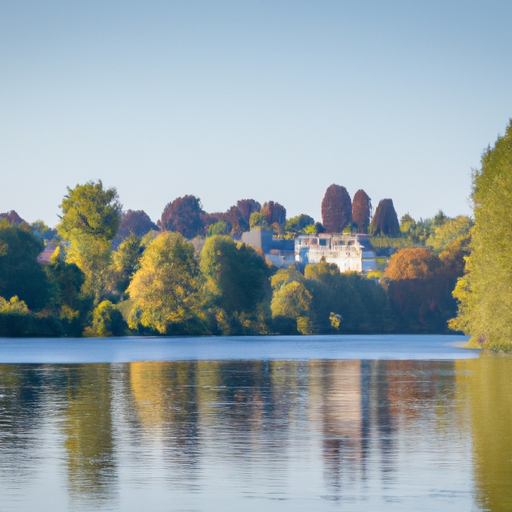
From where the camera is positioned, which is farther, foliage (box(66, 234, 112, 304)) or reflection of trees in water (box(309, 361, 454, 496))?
foliage (box(66, 234, 112, 304))

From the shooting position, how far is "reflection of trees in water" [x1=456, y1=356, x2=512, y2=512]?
12883 millimetres

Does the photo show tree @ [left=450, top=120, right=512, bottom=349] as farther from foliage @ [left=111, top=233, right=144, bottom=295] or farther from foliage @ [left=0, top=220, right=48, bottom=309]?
foliage @ [left=111, top=233, right=144, bottom=295]

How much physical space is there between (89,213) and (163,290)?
20.9 m

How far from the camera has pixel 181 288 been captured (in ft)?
327

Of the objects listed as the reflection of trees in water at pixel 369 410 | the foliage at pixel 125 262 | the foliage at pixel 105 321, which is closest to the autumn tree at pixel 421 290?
the foliage at pixel 125 262

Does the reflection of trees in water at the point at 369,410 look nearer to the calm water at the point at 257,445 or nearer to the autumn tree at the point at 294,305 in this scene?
the calm water at the point at 257,445

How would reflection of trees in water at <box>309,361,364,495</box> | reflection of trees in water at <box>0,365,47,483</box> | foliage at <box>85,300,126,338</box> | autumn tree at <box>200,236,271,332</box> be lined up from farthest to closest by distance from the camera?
autumn tree at <box>200,236,271,332</box> → foliage at <box>85,300,126,338</box> → reflection of trees in water at <box>0,365,47,483</box> → reflection of trees in water at <box>309,361,364,495</box>

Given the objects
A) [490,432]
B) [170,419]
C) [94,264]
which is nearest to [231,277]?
[94,264]

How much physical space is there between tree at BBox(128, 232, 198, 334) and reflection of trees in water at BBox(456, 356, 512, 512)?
206 feet

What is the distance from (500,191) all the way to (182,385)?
22900 mm

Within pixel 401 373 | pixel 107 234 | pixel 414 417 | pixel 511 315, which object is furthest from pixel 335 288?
pixel 414 417

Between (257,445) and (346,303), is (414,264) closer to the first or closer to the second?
(346,303)

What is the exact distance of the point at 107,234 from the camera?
384 ft

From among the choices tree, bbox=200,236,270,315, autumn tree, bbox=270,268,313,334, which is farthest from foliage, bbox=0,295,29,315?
autumn tree, bbox=270,268,313,334
